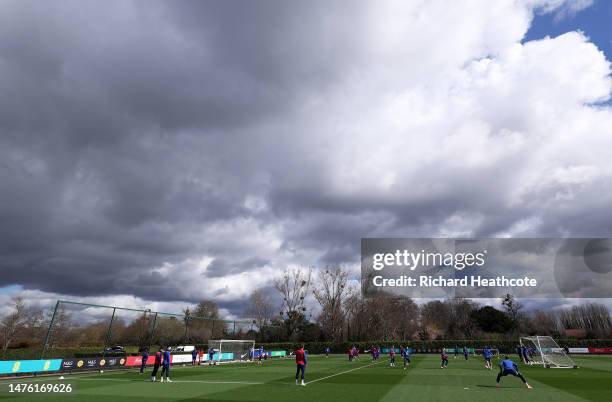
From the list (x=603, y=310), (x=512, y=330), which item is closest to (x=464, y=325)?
(x=512, y=330)

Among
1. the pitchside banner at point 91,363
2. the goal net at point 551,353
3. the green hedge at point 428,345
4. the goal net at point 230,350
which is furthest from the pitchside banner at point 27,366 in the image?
the green hedge at point 428,345

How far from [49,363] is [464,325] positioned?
117 m

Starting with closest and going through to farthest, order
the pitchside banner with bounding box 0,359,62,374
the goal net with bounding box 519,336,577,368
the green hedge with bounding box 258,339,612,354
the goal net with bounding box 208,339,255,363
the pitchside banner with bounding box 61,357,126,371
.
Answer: the pitchside banner with bounding box 0,359,62,374
the pitchside banner with bounding box 61,357,126,371
the goal net with bounding box 519,336,577,368
the goal net with bounding box 208,339,255,363
the green hedge with bounding box 258,339,612,354

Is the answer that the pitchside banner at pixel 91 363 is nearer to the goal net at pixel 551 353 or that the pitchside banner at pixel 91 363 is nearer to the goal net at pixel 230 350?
the goal net at pixel 230 350

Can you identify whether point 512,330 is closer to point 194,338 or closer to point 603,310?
point 603,310

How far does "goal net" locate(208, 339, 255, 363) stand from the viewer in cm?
4911

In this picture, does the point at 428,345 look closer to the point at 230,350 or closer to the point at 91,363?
the point at 230,350

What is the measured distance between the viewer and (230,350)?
53000mm

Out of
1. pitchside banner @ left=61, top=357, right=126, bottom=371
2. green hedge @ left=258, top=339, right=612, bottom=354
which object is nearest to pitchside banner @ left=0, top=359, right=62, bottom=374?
pitchside banner @ left=61, top=357, right=126, bottom=371

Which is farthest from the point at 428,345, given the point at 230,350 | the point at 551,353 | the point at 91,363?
the point at 91,363

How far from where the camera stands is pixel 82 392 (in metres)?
18.9

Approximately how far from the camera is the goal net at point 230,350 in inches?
1933

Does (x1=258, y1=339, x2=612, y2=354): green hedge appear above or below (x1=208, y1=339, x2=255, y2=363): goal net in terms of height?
above

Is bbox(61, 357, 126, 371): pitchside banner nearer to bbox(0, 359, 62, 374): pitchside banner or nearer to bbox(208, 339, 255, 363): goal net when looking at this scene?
bbox(0, 359, 62, 374): pitchside banner
